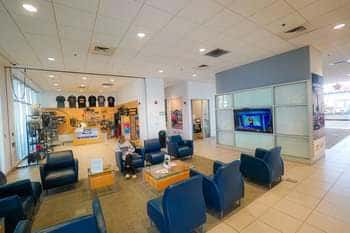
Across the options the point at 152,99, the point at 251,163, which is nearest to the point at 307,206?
the point at 251,163

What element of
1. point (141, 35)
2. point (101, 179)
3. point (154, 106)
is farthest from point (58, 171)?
point (154, 106)

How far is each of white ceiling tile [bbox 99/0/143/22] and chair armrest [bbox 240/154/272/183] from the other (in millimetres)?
3772

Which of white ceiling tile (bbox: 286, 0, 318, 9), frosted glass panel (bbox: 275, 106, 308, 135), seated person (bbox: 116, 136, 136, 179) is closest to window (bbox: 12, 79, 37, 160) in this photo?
seated person (bbox: 116, 136, 136, 179)

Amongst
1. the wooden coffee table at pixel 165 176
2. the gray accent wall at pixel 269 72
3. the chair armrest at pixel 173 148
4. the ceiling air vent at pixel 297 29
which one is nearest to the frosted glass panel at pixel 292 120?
the gray accent wall at pixel 269 72

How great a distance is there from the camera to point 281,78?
5.44 m

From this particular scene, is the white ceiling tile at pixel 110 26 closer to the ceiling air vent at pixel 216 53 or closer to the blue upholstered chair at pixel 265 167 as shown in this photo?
the ceiling air vent at pixel 216 53

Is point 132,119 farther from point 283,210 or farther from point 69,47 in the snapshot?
point 283,210

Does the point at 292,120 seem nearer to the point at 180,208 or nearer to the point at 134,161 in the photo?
the point at 180,208

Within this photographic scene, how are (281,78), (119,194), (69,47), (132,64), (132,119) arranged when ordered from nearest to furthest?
(119,194)
(69,47)
(281,78)
(132,64)
(132,119)

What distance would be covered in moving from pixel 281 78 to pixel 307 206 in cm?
404

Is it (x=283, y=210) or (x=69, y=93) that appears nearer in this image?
(x=283, y=210)

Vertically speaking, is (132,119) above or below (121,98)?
below

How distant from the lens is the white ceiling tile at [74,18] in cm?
275

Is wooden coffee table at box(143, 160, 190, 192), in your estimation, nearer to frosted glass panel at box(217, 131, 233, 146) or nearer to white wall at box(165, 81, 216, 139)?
frosted glass panel at box(217, 131, 233, 146)
